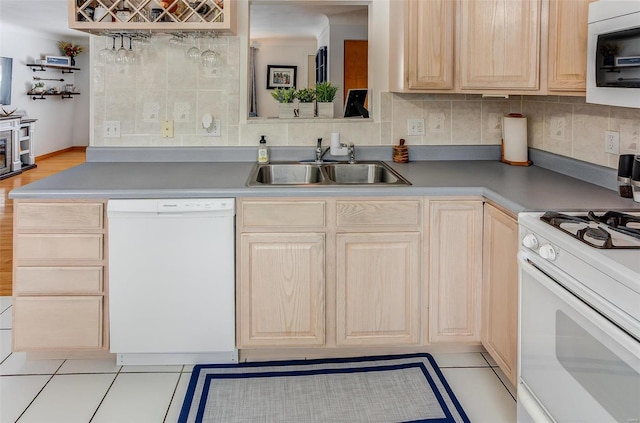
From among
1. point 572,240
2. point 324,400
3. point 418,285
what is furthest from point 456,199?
point 324,400

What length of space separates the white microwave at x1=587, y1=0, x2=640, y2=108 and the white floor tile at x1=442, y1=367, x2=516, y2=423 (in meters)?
1.21

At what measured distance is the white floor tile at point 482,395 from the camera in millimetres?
2006

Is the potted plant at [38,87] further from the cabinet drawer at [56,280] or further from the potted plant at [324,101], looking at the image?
the cabinet drawer at [56,280]

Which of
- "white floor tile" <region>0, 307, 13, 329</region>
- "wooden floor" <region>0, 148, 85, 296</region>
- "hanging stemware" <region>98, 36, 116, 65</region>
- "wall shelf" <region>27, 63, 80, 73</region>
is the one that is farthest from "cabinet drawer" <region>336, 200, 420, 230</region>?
"wall shelf" <region>27, 63, 80, 73</region>

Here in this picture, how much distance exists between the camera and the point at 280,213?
226 centimetres

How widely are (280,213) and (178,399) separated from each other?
866 mm

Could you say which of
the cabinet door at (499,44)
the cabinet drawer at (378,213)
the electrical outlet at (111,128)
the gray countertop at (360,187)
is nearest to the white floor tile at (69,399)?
the gray countertop at (360,187)

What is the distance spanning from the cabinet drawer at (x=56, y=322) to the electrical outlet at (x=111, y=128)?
1.06 m

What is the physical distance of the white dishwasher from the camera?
221 cm

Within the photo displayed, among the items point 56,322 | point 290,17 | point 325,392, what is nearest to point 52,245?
point 56,322

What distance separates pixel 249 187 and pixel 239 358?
0.82 meters

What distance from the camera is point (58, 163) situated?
29.6ft

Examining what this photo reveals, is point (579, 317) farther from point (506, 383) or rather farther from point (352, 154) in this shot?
point (352, 154)

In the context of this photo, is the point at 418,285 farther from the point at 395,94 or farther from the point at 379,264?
the point at 395,94
